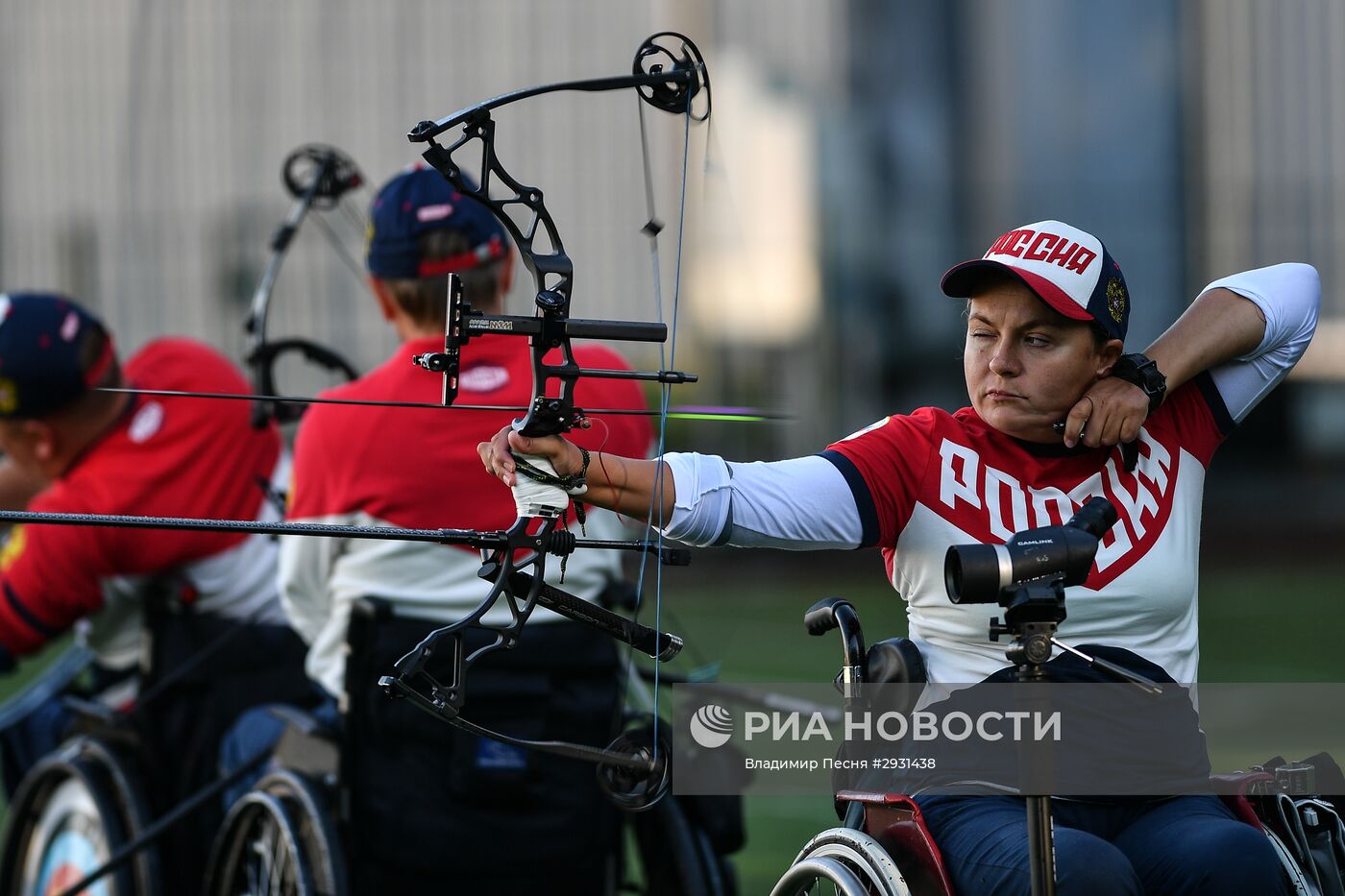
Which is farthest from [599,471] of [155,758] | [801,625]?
[801,625]

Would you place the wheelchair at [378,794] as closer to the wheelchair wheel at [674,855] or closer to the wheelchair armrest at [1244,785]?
the wheelchair wheel at [674,855]

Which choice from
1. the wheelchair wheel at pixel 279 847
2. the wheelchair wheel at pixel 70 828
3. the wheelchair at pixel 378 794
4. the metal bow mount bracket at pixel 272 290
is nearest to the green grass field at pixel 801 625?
the wheelchair at pixel 378 794

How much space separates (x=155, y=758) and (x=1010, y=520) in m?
2.31

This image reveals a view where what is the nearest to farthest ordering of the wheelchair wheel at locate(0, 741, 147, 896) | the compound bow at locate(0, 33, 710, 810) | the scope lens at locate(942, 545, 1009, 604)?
the scope lens at locate(942, 545, 1009, 604), the compound bow at locate(0, 33, 710, 810), the wheelchair wheel at locate(0, 741, 147, 896)

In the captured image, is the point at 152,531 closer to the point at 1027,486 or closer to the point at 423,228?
the point at 423,228

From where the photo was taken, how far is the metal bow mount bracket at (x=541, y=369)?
2.14m

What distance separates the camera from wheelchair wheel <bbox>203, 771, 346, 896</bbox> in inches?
123

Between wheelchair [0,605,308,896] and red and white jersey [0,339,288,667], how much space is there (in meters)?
0.09

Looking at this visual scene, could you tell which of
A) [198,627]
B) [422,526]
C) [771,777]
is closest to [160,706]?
[198,627]

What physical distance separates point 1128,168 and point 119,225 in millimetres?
9368

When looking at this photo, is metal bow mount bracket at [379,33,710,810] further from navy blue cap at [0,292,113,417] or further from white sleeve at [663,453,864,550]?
navy blue cap at [0,292,113,417]

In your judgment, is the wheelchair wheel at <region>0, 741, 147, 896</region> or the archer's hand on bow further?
the wheelchair wheel at <region>0, 741, 147, 896</region>

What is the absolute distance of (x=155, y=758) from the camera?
3.96 meters

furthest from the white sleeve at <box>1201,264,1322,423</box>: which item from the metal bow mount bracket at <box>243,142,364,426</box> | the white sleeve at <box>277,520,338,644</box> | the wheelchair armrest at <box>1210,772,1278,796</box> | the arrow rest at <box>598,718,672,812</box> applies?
the metal bow mount bracket at <box>243,142,364,426</box>
